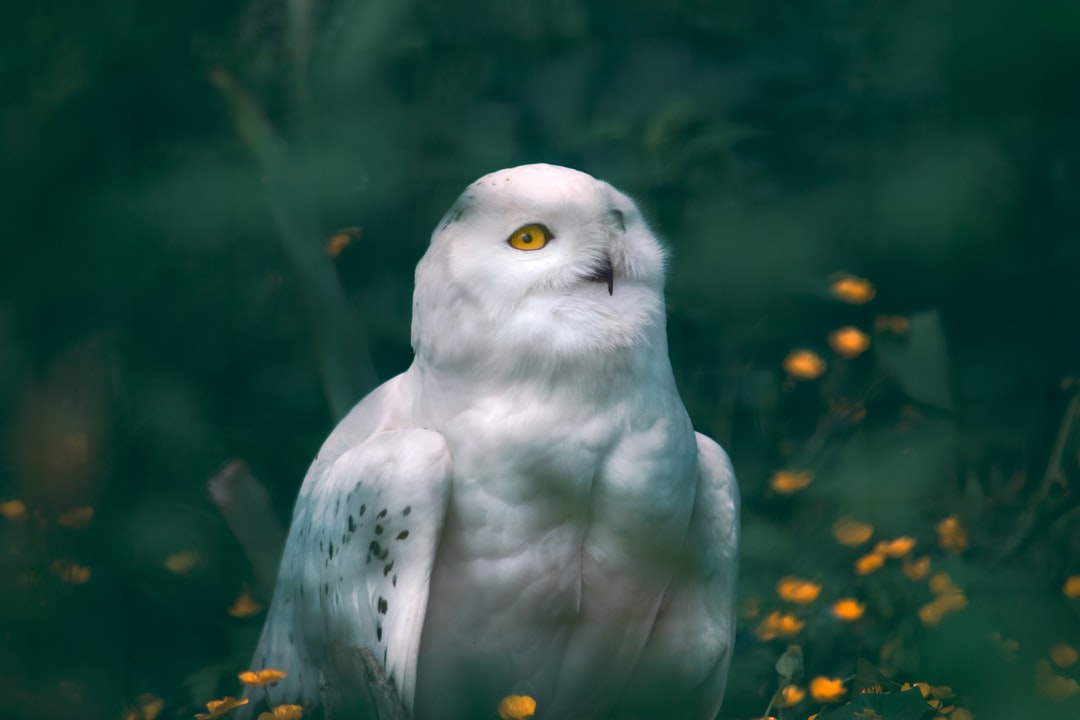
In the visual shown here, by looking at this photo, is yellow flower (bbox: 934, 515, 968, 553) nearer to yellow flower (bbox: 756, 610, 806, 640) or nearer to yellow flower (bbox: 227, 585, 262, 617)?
yellow flower (bbox: 756, 610, 806, 640)

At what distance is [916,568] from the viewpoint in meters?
1.88

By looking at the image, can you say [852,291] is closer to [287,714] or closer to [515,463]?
[515,463]

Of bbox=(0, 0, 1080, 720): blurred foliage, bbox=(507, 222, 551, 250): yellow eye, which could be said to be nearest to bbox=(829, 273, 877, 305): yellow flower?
bbox=(0, 0, 1080, 720): blurred foliage

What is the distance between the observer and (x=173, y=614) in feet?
3.28

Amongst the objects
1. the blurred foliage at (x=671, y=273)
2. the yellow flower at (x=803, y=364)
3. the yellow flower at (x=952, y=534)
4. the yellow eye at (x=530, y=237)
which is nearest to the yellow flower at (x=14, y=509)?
the blurred foliage at (x=671, y=273)

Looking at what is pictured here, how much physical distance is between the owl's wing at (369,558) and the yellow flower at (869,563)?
67 cm

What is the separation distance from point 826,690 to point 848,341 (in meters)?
0.72

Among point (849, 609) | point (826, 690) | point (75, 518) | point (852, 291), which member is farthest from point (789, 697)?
point (75, 518)

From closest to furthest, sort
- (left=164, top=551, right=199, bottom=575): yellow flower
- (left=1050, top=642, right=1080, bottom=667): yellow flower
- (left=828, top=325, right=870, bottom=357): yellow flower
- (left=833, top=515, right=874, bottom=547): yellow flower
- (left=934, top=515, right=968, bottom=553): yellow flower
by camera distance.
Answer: (left=1050, top=642, right=1080, bottom=667): yellow flower → (left=164, top=551, right=199, bottom=575): yellow flower → (left=833, top=515, right=874, bottom=547): yellow flower → (left=934, top=515, right=968, bottom=553): yellow flower → (left=828, top=325, right=870, bottom=357): yellow flower

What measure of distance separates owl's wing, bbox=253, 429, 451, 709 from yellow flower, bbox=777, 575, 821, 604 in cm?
52

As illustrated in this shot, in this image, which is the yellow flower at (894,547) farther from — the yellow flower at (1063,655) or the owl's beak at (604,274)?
the yellow flower at (1063,655)

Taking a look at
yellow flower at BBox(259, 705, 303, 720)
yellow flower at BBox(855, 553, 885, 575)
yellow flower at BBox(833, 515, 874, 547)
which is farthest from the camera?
yellow flower at BBox(855, 553, 885, 575)

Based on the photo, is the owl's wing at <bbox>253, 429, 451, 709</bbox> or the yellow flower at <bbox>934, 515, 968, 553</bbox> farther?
the owl's wing at <bbox>253, 429, 451, 709</bbox>

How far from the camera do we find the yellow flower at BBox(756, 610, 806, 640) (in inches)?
73.1
